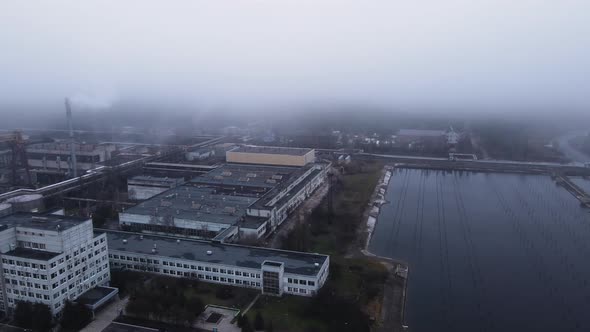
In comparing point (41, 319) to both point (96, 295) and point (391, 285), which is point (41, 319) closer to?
point (96, 295)

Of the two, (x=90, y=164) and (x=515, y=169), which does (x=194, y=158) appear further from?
(x=515, y=169)

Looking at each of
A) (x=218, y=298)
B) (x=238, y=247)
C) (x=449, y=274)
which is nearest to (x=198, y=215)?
(x=238, y=247)

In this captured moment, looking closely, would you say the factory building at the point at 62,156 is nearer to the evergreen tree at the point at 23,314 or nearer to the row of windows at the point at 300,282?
the evergreen tree at the point at 23,314

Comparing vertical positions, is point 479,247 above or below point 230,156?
below

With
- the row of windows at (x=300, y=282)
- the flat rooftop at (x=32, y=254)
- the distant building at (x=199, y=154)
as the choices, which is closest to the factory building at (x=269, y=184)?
the row of windows at (x=300, y=282)

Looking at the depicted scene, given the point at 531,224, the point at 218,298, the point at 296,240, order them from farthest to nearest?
the point at 531,224 < the point at 296,240 < the point at 218,298

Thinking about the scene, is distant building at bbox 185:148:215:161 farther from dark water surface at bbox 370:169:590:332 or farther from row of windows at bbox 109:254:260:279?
row of windows at bbox 109:254:260:279

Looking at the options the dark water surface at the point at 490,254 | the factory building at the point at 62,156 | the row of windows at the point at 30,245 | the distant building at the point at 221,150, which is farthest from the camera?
the distant building at the point at 221,150
